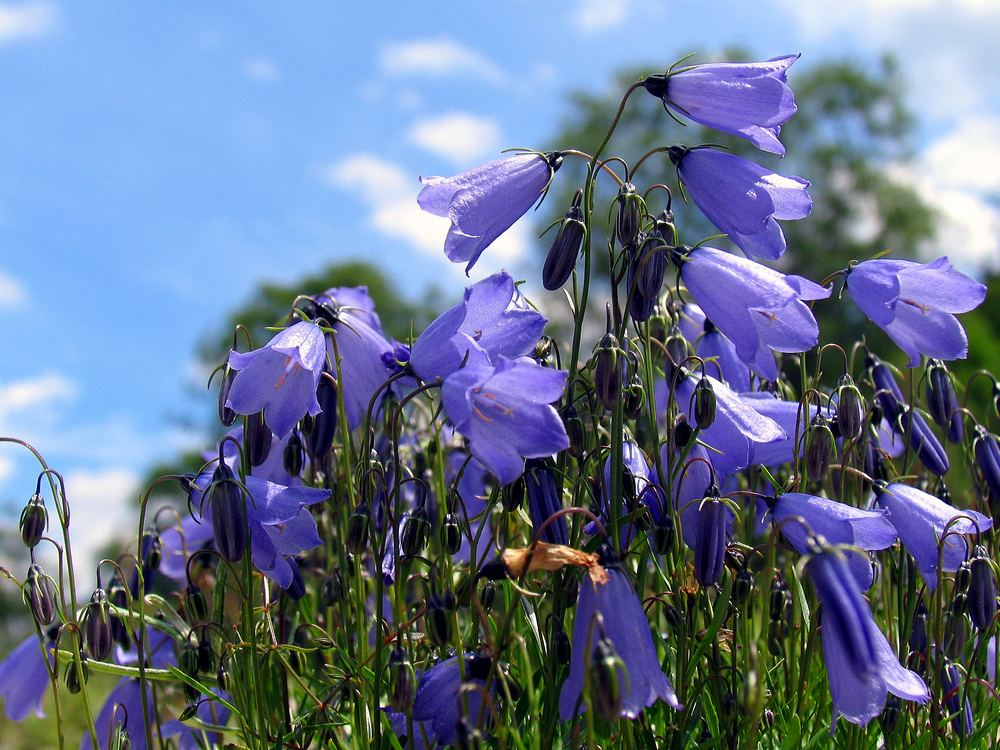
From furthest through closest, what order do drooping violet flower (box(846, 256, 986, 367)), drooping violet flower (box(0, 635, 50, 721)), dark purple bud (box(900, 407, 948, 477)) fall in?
drooping violet flower (box(0, 635, 50, 721)) → dark purple bud (box(900, 407, 948, 477)) → drooping violet flower (box(846, 256, 986, 367))

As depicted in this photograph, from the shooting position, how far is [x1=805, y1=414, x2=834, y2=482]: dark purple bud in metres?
2.04

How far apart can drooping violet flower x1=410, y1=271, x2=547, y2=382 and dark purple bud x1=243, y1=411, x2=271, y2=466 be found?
0.36m

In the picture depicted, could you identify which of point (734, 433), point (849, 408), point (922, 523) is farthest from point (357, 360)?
point (922, 523)

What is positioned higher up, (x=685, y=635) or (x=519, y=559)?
(x=519, y=559)

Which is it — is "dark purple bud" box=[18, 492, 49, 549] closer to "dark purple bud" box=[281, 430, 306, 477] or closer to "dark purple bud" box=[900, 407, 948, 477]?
"dark purple bud" box=[281, 430, 306, 477]

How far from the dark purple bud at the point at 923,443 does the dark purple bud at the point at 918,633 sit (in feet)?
1.14

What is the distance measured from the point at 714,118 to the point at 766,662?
1289 millimetres

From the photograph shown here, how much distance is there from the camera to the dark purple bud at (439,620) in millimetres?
1757

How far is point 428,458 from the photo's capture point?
9.29 feet

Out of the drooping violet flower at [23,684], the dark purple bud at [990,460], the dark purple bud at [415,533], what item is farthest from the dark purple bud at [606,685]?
the drooping violet flower at [23,684]

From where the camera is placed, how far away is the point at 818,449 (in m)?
2.04

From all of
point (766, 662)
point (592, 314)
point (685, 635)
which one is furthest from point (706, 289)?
point (592, 314)

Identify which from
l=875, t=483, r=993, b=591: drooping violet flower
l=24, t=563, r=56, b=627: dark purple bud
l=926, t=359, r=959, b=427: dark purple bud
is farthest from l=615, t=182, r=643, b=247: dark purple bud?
l=24, t=563, r=56, b=627: dark purple bud

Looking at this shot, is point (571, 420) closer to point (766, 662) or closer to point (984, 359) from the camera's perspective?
point (766, 662)
